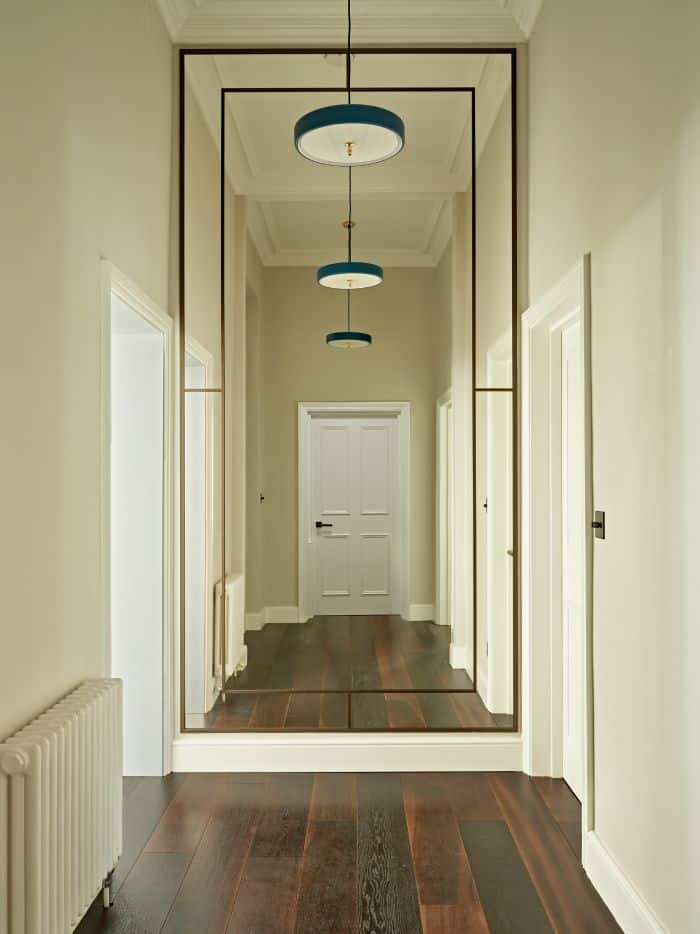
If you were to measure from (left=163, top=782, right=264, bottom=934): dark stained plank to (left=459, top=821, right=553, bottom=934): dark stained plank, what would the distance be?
2.51ft

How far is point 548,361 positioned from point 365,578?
122cm

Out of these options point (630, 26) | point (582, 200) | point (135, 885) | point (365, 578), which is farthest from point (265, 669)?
point (630, 26)

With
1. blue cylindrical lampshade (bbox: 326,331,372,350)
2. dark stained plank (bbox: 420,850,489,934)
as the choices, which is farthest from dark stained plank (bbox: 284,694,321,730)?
blue cylindrical lampshade (bbox: 326,331,372,350)

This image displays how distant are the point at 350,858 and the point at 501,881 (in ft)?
1.64

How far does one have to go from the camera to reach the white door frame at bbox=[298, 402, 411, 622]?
11.2 ft

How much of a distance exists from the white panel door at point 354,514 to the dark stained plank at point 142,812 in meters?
0.95

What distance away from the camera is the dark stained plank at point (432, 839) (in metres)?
2.44

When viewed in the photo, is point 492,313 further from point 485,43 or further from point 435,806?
Answer: point 435,806

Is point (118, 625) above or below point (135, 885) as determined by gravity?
above

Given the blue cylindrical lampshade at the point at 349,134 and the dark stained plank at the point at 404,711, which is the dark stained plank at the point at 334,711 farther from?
the blue cylindrical lampshade at the point at 349,134

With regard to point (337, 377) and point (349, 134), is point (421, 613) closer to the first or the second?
point (337, 377)

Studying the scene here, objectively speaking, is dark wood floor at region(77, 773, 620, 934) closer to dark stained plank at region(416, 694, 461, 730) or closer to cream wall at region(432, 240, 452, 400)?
dark stained plank at region(416, 694, 461, 730)

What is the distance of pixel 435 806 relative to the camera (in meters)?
3.10

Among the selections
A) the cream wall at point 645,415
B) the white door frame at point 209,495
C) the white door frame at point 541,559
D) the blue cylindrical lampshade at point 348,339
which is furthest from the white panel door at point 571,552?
the white door frame at point 209,495
